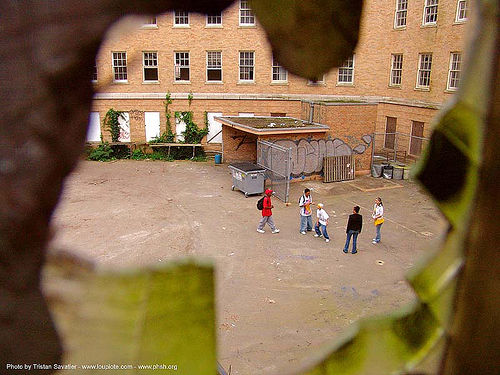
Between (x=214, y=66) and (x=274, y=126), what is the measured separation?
6.15 m

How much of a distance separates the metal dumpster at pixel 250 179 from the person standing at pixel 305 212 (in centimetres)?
359

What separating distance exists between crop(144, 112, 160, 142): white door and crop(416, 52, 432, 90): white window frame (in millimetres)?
12423

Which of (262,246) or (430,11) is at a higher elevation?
(430,11)

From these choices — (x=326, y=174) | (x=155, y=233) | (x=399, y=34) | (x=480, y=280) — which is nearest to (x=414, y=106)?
(x=399, y=34)

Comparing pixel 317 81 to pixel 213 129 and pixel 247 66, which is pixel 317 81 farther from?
pixel 213 129

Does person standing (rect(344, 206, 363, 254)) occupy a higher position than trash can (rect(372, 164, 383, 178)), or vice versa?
person standing (rect(344, 206, 363, 254))

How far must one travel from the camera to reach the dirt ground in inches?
298

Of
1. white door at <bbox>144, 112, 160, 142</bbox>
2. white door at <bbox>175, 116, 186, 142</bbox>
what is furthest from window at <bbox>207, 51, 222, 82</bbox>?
white door at <bbox>144, 112, 160, 142</bbox>

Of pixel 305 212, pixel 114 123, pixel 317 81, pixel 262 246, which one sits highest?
pixel 317 81

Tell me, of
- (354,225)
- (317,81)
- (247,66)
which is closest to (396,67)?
(247,66)

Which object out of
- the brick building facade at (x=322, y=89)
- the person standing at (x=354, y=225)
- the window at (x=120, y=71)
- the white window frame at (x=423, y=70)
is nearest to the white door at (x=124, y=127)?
the brick building facade at (x=322, y=89)

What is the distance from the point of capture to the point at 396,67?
21000 mm

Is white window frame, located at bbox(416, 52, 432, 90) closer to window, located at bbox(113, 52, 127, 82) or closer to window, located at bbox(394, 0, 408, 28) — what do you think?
window, located at bbox(394, 0, 408, 28)

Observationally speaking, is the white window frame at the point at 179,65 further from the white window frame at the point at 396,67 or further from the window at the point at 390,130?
the window at the point at 390,130
